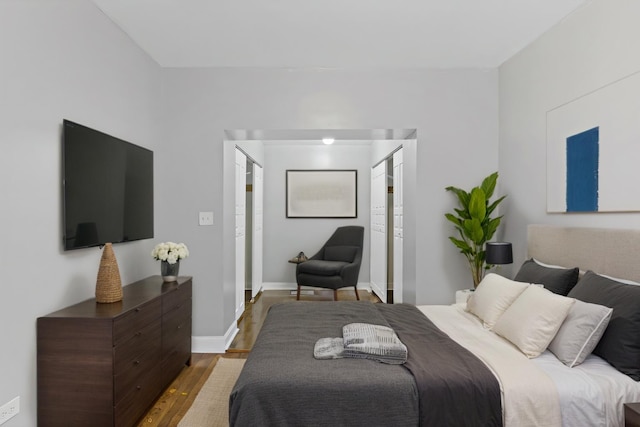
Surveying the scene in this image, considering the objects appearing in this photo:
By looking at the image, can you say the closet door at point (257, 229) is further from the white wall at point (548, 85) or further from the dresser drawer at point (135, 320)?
the white wall at point (548, 85)

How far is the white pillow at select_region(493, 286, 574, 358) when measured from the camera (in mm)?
2168

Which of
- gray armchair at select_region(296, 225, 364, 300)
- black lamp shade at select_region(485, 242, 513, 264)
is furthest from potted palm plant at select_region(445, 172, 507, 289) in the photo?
gray armchair at select_region(296, 225, 364, 300)

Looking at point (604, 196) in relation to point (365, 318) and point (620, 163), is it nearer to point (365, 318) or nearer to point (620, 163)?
point (620, 163)

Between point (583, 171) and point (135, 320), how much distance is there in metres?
3.02

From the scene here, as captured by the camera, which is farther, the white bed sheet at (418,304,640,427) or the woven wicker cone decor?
the woven wicker cone decor

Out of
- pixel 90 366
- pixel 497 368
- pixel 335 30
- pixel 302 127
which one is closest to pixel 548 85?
pixel 335 30

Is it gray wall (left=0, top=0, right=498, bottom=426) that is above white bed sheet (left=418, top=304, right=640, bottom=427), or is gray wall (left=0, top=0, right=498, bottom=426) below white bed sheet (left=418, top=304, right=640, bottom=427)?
above

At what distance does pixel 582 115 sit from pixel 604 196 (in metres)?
0.58

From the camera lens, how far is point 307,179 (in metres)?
7.00

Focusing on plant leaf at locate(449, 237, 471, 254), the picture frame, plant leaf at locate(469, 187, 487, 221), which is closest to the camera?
plant leaf at locate(469, 187, 487, 221)

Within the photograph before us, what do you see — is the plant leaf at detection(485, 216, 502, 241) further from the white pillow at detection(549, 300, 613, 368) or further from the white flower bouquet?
the white flower bouquet

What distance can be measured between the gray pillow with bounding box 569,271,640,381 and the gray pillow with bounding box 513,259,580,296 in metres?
0.33

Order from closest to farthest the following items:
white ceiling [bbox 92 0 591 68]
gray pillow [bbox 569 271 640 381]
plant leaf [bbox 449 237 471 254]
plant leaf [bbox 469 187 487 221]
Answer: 1. gray pillow [bbox 569 271 640 381]
2. white ceiling [bbox 92 0 591 68]
3. plant leaf [bbox 469 187 487 221]
4. plant leaf [bbox 449 237 471 254]

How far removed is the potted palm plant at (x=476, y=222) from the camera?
3719mm
